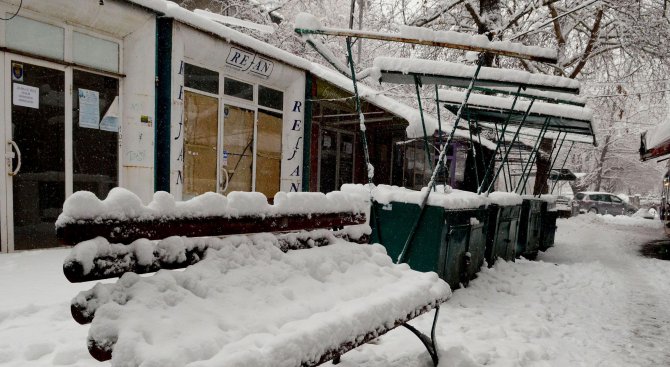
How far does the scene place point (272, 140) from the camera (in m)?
9.13

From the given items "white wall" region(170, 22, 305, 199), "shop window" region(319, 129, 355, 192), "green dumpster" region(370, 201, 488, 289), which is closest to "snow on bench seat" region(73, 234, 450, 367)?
"green dumpster" region(370, 201, 488, 289)

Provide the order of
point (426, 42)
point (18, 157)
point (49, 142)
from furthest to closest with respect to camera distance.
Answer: point (49, 142), point (18, 157), point (426, 42)

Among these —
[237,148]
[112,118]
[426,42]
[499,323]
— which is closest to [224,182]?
[237,148]

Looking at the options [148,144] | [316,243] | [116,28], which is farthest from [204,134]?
[316,243]

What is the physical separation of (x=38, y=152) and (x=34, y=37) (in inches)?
58.7

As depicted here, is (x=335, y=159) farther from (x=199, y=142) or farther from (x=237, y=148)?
(x=199, y=142)

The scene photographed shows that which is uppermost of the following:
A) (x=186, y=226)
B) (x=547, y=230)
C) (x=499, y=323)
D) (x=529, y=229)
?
(x=186, y=226)

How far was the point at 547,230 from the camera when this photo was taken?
8.29 metres

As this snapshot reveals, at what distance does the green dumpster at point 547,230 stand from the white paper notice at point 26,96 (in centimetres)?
876

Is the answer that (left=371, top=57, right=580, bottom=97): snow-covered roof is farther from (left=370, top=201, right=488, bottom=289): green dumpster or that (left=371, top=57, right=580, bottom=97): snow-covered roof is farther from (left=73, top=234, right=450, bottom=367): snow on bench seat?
(left=73, top=234, right=450, bottom=367): snow on bench seat

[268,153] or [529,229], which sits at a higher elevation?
[268,153]

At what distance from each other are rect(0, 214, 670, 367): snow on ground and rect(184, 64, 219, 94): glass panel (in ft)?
11.4

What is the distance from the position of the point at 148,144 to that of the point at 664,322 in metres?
6.96

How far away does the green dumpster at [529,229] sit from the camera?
7.07m
